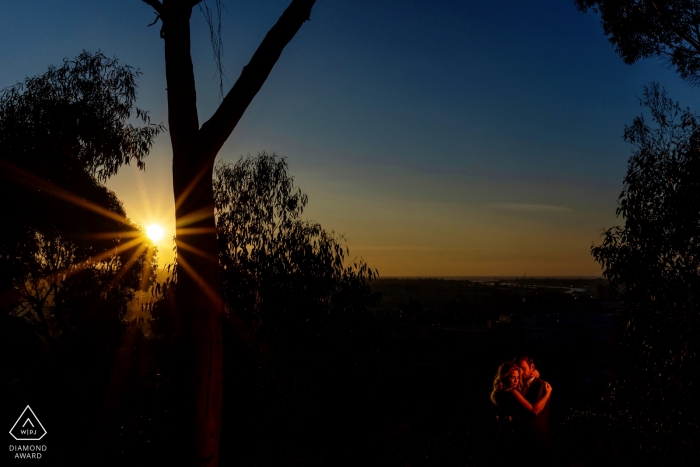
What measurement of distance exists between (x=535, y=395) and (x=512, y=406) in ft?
0.86

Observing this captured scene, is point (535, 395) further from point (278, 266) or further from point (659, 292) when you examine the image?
point (278, 266)

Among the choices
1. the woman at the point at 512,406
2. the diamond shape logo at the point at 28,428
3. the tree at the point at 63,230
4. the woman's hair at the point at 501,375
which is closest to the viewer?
the woman at the point at 512,406

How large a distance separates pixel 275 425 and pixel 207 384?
2879 millimetres

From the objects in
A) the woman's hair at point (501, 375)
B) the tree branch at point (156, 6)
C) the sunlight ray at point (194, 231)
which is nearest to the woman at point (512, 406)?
the woman's hair at point (501, 375)

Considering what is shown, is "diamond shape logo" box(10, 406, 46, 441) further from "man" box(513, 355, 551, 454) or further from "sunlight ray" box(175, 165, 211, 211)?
"man" box(513, 355, 551, 454)

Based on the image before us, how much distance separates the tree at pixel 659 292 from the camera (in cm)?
541

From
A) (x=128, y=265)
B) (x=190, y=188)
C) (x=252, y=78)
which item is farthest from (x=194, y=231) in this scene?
(x=128, y=265)

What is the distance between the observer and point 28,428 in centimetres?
548

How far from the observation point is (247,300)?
808 cm

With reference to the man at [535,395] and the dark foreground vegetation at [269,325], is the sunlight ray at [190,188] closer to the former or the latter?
the dark foreground vegetation at [269,325]

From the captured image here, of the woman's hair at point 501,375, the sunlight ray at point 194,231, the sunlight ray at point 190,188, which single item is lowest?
the woman's hair at point 501,375

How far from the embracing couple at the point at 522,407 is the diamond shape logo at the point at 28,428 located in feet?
15.6

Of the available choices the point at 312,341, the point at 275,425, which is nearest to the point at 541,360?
the point at 312,341

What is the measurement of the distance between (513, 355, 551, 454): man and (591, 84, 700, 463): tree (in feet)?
4.79
